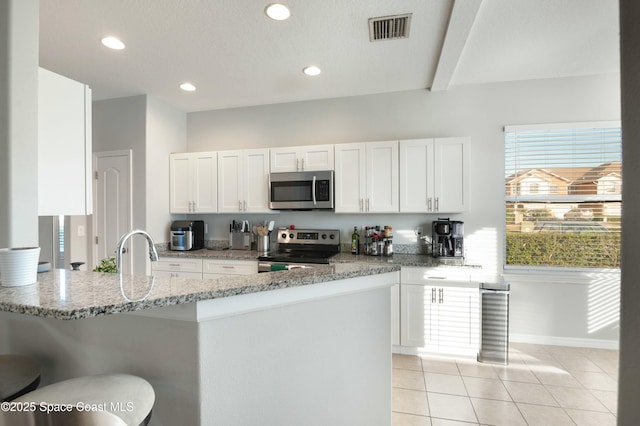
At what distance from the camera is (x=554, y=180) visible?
10.9 feet

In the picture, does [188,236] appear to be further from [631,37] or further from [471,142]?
[631,37]

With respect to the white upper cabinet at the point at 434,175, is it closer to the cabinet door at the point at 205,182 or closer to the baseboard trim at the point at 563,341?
the baseboard trim at the point at 563,341

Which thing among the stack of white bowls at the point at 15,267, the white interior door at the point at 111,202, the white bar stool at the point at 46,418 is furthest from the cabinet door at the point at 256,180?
the white bar stool at the point at 46,418

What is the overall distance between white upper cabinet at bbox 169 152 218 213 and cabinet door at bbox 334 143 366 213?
1525mm

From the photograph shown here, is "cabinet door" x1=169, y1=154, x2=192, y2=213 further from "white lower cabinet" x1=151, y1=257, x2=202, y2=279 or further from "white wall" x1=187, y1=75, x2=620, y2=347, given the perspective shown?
"white wall" x1=187, y1=75, x2=620, y2=347

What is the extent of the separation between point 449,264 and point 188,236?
9.69ft

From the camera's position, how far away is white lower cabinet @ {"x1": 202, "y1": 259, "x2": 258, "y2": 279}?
11.3ft

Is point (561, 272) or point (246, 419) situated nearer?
point (246, 419)

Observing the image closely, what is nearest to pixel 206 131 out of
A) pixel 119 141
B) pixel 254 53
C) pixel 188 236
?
pixel 119 141

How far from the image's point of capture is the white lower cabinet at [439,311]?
2.93 meters

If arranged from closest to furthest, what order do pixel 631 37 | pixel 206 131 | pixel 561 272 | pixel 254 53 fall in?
pixel 631 37 < pixel 254 53 < pixel 561 272 < pixel 206 131

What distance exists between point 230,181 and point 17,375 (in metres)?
2.88

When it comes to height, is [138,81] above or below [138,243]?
above

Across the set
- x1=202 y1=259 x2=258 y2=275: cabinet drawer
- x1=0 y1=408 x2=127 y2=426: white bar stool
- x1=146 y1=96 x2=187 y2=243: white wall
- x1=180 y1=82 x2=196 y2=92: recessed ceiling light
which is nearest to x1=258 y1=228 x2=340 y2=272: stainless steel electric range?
x1=202 y1=259 x2=258 y2=275: cabinet drawer
